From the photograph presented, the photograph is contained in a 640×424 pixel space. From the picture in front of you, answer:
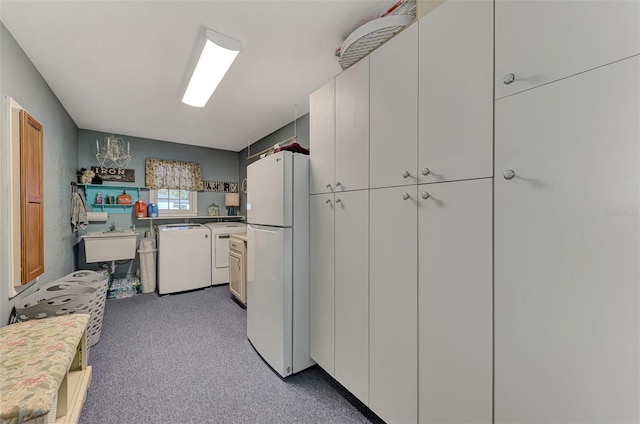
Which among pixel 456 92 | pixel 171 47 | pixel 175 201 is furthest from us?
pixel 175 201

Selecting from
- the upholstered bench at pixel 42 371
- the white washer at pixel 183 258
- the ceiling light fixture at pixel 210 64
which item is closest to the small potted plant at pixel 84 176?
A: the white washer at pixel 183 258

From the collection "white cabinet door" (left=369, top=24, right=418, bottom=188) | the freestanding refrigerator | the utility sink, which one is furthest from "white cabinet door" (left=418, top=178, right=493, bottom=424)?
the utility sink

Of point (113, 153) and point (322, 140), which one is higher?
point (113, 153)

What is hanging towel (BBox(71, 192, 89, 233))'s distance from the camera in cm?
315

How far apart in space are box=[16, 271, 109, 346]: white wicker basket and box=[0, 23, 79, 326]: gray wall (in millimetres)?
94

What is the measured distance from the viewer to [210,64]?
182 centimetres

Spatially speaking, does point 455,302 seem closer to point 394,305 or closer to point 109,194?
point 394,305

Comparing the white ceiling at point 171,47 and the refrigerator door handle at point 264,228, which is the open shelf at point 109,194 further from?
the refrigerator door handle at point 264,228

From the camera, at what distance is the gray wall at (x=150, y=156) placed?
3615mm

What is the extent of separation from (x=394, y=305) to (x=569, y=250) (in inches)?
28.9

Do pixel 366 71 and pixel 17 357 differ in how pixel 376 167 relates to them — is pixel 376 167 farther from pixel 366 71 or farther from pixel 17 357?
pixel 17 357

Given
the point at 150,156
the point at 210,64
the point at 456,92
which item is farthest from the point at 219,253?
the point at 456,92

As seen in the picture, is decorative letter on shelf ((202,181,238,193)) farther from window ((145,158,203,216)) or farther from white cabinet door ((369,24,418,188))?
white cabinet door ((369,24,418,188))

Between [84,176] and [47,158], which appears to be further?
[84,176]
